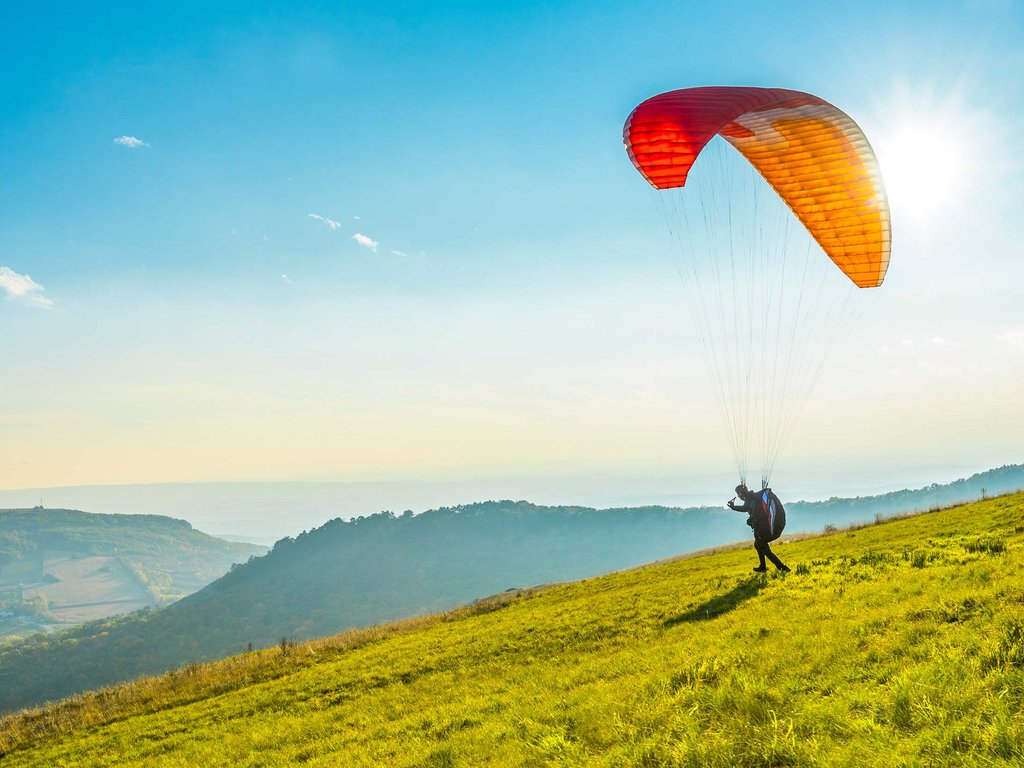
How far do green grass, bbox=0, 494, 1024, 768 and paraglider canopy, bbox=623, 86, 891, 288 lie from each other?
29.2ft

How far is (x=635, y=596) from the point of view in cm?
2091

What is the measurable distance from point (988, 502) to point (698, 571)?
Result: 16.3 m

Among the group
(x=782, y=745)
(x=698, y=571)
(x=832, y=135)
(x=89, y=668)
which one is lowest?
(x=89, y=668)

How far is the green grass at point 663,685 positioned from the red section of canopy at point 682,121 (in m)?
10.8

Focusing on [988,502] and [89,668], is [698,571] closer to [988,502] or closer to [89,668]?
[988,502]

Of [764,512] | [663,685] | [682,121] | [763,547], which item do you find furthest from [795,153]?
[663,685]

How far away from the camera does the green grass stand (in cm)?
635

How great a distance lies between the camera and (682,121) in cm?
1404

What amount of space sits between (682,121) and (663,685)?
12.2 m

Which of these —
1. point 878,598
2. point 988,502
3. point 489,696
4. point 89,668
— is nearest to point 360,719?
point 489,696

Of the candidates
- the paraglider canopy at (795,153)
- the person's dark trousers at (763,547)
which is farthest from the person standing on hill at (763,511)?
the paraglider canopy at (795,153)

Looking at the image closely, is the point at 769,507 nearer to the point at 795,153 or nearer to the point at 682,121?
the point at 795,153

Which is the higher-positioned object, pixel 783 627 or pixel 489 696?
pixel 783 627

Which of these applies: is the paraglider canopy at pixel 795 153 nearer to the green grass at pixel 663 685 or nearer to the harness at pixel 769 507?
the harness at pixel 769 507
